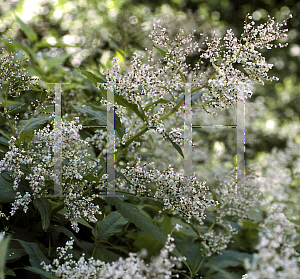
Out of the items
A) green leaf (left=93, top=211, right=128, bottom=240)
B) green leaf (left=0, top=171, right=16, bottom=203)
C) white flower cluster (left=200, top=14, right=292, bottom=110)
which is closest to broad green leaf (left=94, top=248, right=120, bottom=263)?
green leaf (left=93, top=211, right=128, bottom=240)

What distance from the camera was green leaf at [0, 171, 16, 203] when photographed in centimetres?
117

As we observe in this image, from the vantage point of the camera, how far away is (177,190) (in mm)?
1247

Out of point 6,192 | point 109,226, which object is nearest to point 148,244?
point 109,226

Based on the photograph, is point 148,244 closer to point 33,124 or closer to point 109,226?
point 109,226

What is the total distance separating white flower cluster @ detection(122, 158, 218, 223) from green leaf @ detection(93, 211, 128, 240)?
0.90 ft

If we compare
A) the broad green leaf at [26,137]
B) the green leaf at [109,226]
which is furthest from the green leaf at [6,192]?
the green leaf at [109,226]

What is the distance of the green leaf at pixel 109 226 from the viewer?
1.41 m

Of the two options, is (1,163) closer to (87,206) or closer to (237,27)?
(87,206)

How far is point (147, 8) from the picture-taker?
5.98 m

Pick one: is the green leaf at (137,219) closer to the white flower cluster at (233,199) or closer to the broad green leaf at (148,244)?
the broad green leaf at (148,244)

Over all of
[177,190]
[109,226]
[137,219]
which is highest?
[177,190]

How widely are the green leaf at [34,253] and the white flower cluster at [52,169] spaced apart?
13cm

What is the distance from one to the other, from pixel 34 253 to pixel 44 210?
0.16m

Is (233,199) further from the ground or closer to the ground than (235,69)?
closer to the ground
